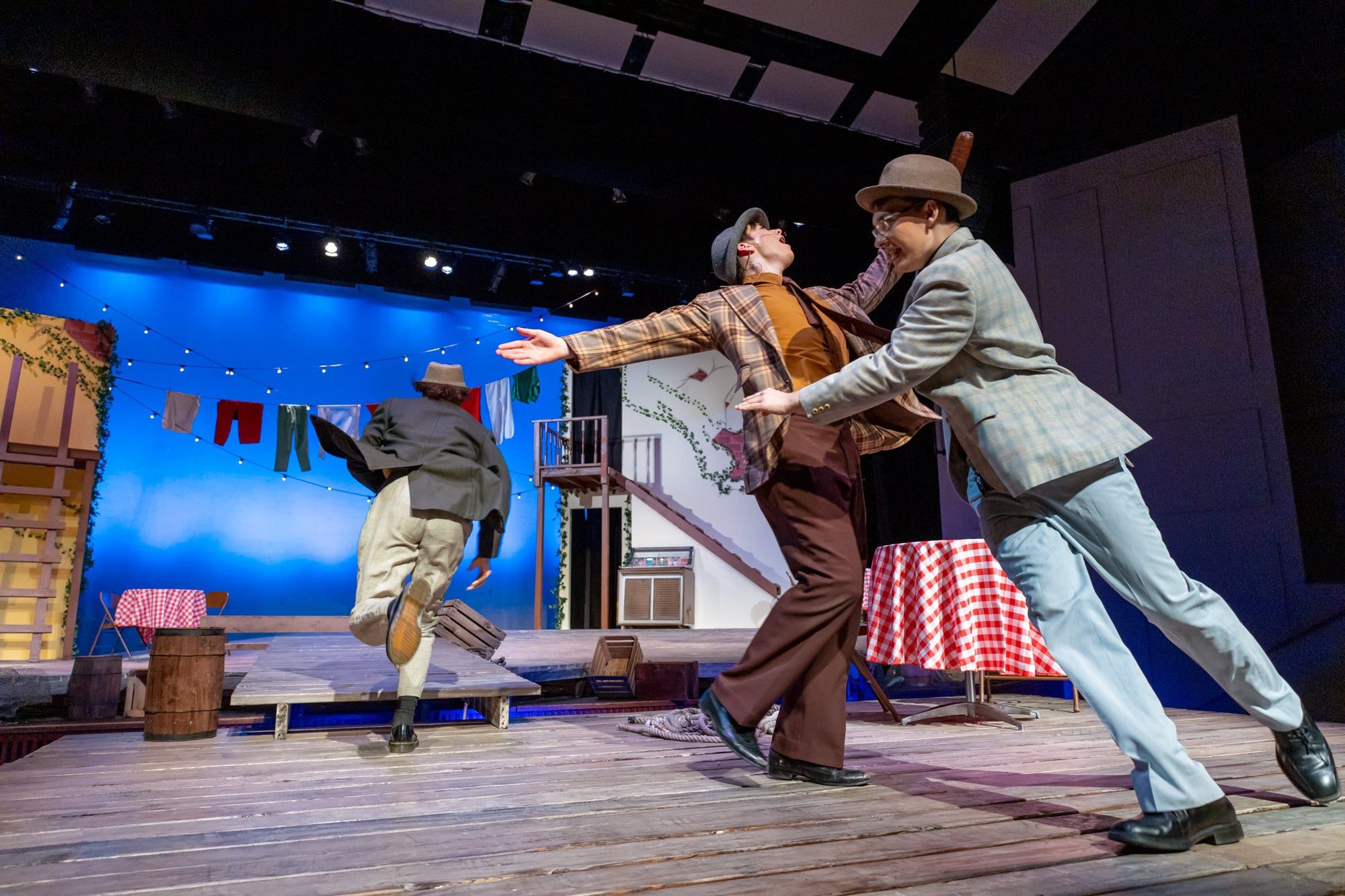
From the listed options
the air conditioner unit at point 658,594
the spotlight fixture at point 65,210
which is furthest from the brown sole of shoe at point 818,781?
the spotlight fixture at point 65,210

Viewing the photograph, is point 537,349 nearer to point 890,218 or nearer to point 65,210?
point 890,218

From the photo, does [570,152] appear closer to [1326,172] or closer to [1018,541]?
[1326,172]

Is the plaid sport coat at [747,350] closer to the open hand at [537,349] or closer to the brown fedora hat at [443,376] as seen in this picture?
the open hand at [537,349]

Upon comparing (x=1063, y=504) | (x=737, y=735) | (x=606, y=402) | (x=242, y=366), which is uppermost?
(x=242, y=366)

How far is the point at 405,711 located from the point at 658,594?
8525 millimetres

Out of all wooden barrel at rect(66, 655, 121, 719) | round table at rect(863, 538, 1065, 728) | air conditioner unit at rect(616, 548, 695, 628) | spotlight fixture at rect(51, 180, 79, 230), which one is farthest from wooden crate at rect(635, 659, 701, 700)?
spotlight fixture at rect(51, 180, 79, 230)

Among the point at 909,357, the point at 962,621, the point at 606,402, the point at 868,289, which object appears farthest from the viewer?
the point at 606,402

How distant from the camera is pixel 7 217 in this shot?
370 inches

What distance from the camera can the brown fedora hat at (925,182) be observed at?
6.23 feet

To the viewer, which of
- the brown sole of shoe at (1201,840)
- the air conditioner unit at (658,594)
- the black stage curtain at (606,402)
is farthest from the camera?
the black stage curtain at (606,402)

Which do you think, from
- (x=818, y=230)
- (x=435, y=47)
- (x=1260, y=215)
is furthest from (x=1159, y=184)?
(x=435, y=47)

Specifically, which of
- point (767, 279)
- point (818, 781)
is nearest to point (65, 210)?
point (767, 279)

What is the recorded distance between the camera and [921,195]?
1924 mm

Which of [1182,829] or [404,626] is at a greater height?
[404,626]
